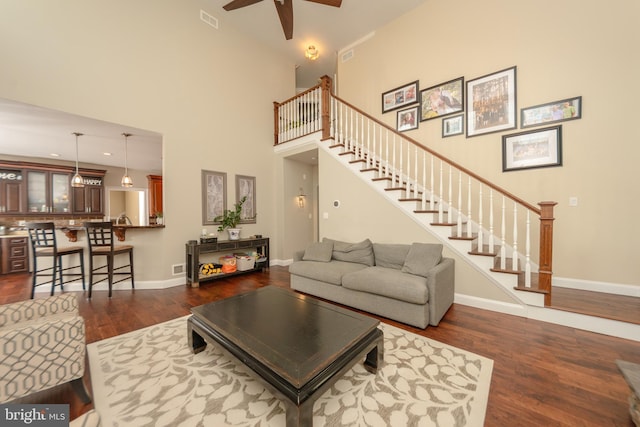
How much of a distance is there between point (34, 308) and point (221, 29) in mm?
5536

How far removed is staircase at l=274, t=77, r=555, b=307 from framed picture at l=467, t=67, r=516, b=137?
842mm

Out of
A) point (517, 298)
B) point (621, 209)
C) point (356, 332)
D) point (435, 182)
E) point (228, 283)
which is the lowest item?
point (228, 283)

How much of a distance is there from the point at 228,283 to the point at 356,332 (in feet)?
10.9

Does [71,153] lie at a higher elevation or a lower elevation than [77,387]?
higher

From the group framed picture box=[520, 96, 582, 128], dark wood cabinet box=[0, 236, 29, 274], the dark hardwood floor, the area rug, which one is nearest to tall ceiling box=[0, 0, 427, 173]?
dark wood cabinet box=[0, 236, 29, 274]

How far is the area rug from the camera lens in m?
1.45

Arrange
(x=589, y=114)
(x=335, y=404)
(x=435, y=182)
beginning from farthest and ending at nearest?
(x=435, y=182) < (x=589, y=114) < (x=335, y=404)

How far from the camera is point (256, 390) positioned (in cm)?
168

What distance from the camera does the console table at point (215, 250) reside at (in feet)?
13.5

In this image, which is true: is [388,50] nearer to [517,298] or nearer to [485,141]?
[485,141]

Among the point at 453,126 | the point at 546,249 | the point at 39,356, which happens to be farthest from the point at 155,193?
the point at 546,249

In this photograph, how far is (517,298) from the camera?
2838mm

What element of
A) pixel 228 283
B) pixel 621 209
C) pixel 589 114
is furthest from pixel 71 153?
pixel 621 209

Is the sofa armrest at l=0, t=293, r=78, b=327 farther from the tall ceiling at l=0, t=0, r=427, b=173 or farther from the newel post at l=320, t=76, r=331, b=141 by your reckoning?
the newel post at l=320, t=76, r=331, b=141
